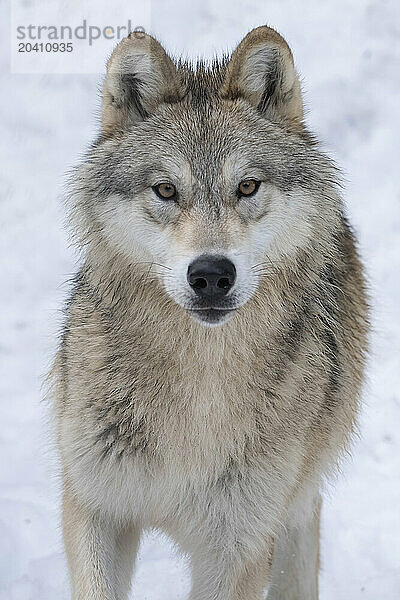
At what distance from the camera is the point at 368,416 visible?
6.15m

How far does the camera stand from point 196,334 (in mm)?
3836

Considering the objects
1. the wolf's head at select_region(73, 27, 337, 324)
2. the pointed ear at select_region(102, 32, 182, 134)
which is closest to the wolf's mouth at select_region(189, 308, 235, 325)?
the wolf's head at select_region(73, 27, 337, 324)

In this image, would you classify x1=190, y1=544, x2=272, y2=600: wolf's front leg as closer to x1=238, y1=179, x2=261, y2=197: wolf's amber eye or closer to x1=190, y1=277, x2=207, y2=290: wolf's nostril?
x1=190, y1=277, x2=207, y2=290: wolf's nostril

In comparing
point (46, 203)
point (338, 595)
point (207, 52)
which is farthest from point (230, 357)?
point (207, 52)

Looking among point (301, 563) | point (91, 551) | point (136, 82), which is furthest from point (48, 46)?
point (91, 551)

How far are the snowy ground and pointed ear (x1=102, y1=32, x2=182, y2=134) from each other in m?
1.64

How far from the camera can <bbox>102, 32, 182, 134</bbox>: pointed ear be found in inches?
148

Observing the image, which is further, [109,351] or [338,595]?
[338,595]

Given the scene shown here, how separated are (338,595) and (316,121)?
3.86 meters

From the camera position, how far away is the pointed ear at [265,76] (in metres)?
3.78

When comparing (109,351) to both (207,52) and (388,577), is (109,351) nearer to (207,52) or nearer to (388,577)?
(388,577)

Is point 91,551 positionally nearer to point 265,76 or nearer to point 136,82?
point 136,82

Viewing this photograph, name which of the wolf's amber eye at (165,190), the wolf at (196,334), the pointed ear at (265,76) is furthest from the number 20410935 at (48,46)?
the wolf's amber eye at (165,190)

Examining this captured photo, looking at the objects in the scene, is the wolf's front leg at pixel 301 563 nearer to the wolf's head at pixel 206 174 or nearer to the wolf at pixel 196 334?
the wolf at pixel 196 334
